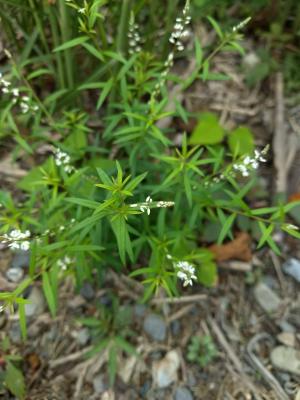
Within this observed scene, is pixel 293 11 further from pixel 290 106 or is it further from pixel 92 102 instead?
pixel 92 102

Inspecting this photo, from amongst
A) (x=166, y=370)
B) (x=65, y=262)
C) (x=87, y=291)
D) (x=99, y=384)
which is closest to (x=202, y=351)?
(x=166, y=370)

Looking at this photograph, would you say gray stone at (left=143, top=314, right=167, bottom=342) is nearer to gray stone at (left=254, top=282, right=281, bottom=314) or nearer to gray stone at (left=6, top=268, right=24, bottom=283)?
gray stone at (left=254, top=282, right=281, bottom=314)

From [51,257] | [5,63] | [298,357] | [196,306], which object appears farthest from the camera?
[5,63]

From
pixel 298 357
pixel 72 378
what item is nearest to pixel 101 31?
pixel 72 378

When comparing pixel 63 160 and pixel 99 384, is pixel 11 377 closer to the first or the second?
pixel 99 384

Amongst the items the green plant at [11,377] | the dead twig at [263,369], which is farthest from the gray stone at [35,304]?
the dead twig at [263,369]

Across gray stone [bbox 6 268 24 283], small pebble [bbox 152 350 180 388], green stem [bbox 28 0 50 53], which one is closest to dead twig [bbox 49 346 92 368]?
small pebble [bbox 152 350 180 388]
